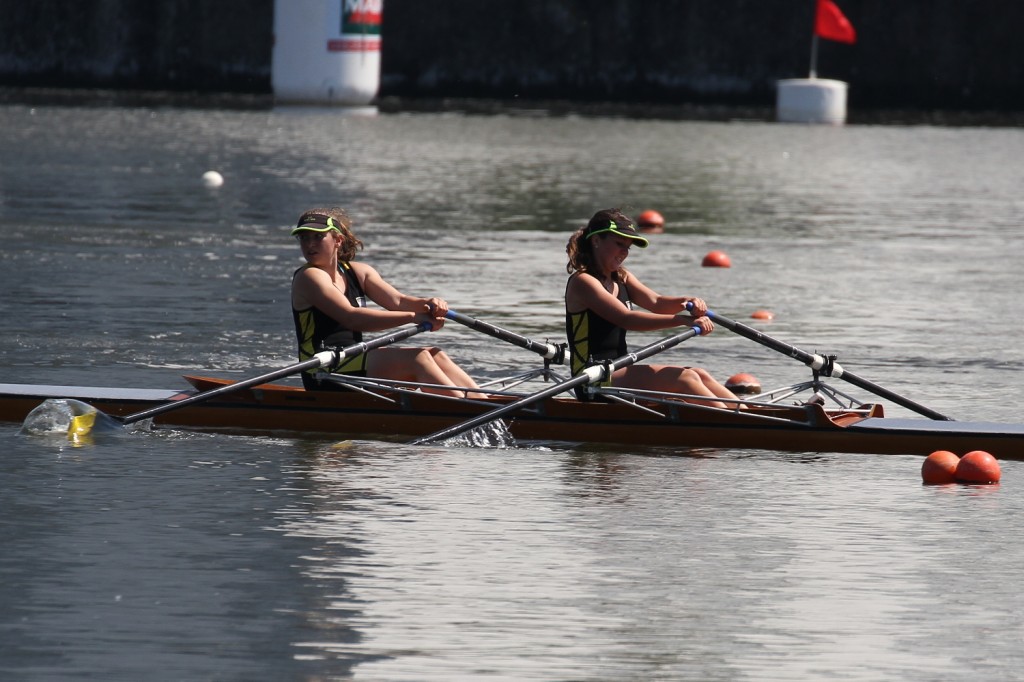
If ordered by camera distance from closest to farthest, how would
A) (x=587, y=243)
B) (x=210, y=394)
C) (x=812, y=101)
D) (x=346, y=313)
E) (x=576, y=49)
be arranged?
(x=210, y=394)
(x=346, y=313)
(x=587, y=243)
(x=812, y=101)
(x=576, y=49)

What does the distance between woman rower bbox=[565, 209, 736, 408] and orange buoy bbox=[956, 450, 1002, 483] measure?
3.90 feet

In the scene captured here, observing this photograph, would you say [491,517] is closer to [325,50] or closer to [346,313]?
[346,313]

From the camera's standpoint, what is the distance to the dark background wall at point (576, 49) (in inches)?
1992

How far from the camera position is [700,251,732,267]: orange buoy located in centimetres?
1762

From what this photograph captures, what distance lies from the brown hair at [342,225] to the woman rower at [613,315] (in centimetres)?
103

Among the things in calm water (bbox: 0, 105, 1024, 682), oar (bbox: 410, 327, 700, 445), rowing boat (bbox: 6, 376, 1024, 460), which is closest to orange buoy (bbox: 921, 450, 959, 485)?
calm water (bbox: 0, 105, 1024, 682)

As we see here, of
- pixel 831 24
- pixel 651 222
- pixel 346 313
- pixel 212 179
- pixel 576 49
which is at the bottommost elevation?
pixel 212 179

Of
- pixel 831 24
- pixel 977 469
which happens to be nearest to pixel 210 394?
pixel 977 469

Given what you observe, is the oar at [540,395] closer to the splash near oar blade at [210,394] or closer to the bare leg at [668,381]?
the bare leg at [668,381]

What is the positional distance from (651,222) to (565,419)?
1226 cm

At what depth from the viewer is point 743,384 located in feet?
35.5

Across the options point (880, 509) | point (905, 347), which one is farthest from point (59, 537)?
point (905, 347)

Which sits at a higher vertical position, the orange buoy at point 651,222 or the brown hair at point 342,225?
the brown hair at point 342,225

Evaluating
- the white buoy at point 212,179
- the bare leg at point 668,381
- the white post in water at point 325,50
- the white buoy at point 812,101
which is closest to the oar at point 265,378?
the bare leg at point 668,381
